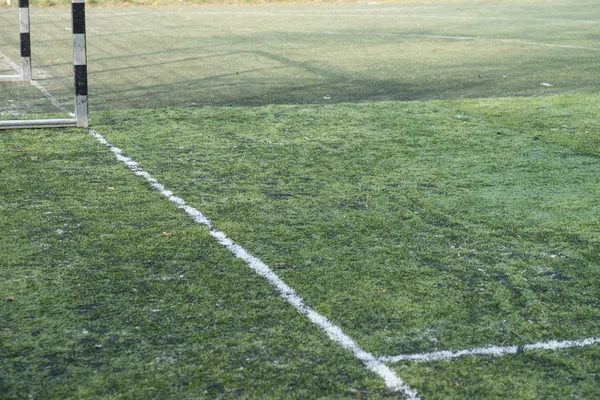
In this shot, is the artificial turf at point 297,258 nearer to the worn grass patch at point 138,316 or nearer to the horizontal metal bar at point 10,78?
the worn grass patch at point 138,316

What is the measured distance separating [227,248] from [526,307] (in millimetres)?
1599

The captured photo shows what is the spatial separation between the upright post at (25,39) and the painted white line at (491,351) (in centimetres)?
758

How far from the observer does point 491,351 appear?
11.3 ft

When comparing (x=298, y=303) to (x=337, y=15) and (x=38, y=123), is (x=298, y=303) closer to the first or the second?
(x=38, y=123)

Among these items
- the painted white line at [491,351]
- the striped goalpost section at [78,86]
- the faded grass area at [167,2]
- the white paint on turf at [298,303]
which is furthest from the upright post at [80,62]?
the faded grass area at [167,2]

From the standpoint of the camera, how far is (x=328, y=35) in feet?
51.9

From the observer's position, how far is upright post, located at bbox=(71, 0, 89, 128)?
→ 23.8 ft

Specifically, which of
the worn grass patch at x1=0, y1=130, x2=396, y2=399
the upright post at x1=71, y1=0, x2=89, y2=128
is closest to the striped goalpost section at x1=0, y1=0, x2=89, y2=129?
the upright post at x1=71, y1=0, x2=89, y2=128

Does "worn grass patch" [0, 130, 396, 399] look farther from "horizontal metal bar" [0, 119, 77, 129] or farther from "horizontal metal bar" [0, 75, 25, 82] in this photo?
"horizontal metal bar" [0, 75, 25, 82]

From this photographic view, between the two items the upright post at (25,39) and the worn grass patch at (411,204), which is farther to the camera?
the upright post at (25,39)

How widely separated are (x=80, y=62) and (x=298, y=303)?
4350mm

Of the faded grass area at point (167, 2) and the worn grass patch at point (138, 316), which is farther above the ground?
the faded grass area at point (167, 2)

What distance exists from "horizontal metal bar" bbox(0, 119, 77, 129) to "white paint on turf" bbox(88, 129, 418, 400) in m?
2.00

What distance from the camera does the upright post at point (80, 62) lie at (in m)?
7.26
